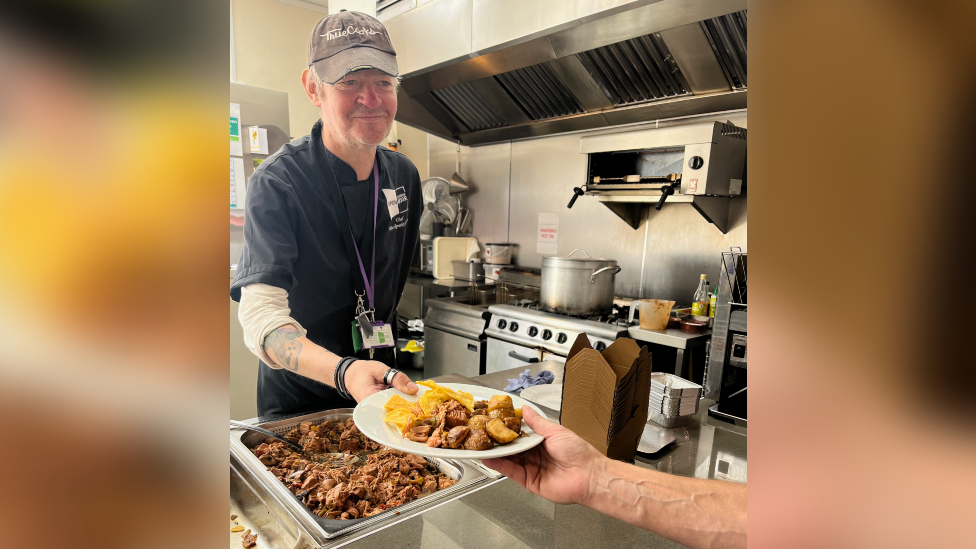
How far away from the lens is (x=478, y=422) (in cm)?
102

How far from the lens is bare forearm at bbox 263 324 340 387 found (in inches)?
57.4

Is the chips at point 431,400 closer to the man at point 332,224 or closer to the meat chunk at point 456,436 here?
the meat chunk at point 456,436

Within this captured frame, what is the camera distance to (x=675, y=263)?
338 centimetres

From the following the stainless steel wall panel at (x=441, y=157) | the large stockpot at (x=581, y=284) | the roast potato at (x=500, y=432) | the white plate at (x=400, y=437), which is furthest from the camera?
the stainless steel wall panel at (x=441, y=157)

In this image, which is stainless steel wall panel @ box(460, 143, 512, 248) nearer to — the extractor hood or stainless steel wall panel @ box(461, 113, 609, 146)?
stainless steel wall panel @ box(461, 113, 609, 146)

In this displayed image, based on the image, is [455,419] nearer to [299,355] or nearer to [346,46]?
[299,355]

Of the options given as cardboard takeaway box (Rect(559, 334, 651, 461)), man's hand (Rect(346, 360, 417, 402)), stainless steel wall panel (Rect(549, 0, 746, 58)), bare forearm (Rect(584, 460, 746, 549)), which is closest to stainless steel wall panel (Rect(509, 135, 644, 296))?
stainless steel wall panel (Rect(549, 0, 746, 58))

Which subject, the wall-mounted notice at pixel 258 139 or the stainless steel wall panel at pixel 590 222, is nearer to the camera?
the wall-mounted notice at pixel 258 139

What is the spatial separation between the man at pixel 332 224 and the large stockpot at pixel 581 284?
1150 mm

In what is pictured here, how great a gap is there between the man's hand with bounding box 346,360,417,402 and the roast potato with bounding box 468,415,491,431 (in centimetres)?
29

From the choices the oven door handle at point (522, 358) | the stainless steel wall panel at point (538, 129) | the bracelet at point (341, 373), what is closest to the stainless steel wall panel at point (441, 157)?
the stainless steel wall panel at point (538, 129)

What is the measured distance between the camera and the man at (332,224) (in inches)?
63.2
